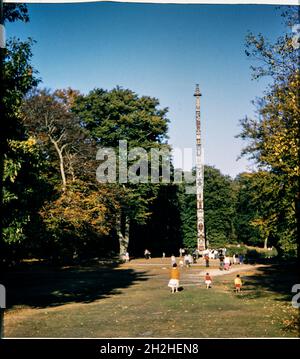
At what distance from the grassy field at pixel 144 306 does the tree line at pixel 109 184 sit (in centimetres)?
269

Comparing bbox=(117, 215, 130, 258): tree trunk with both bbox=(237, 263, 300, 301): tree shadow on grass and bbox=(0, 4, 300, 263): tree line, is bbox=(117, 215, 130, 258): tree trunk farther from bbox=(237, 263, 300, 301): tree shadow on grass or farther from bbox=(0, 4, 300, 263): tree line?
bbox=(237, 263, 300, 301): tree shadow on grass

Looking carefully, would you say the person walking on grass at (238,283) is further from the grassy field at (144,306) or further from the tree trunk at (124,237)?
the tree trunk at (124,237)

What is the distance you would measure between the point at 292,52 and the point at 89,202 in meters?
25.4

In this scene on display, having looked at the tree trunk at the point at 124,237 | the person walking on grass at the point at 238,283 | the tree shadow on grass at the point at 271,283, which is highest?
the tree trunk at the point at 124,237

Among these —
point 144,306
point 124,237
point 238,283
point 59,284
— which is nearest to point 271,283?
point 238,283

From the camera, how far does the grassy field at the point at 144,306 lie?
12.7 metres

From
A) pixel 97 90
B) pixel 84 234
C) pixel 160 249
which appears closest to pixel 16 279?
pixel 84 234

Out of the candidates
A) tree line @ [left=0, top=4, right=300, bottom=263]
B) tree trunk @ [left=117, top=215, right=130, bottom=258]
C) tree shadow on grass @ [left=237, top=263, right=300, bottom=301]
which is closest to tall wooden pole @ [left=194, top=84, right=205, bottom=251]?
tree line @ [left=0, top=4, right=300, bottom=263]

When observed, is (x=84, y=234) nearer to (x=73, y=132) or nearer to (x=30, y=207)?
(x=73, y=132)

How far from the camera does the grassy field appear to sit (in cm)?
1272

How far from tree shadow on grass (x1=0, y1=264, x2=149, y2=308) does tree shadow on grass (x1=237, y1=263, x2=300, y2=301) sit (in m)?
7.65

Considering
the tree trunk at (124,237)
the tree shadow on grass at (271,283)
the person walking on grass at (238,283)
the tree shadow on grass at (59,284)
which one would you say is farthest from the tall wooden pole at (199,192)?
the person walking on grass at (238,283)
